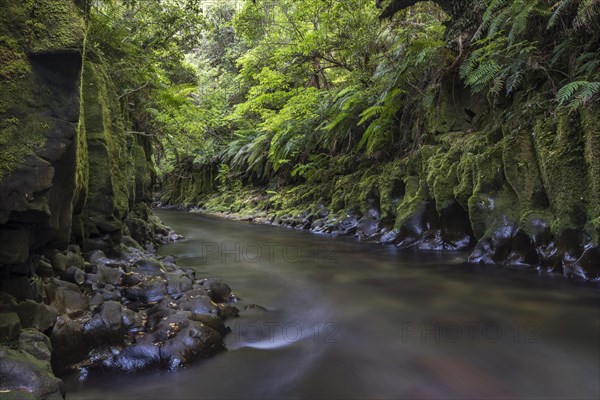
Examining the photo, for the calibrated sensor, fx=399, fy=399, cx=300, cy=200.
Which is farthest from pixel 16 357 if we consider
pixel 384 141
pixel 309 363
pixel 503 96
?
pixel 384 141

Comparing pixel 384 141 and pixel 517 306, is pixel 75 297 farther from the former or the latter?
pixel 384 141

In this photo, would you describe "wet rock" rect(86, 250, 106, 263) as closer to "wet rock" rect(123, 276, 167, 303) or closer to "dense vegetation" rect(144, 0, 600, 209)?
"wet rock" rect(123, 276, 167, 303)

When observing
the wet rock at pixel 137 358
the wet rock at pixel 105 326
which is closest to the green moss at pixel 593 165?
the wet rock at pixel 137 358

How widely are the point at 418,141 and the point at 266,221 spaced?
6.96 meters

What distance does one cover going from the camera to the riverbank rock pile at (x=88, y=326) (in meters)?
2.40

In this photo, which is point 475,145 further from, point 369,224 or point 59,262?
point 59,262

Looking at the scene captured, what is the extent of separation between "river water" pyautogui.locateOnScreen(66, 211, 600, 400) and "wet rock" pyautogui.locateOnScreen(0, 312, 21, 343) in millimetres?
486

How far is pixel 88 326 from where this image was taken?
3262 mm

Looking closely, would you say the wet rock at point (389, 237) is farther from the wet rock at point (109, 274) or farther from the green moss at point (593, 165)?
the wet rock at point (109, 274)

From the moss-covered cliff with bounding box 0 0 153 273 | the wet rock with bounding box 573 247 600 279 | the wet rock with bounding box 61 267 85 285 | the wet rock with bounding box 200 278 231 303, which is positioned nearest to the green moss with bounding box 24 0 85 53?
the moss-covered cliff with bounding box 0 0 153 273

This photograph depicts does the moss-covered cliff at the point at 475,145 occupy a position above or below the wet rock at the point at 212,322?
above

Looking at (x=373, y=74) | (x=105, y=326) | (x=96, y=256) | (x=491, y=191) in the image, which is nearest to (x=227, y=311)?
(x=105, y=326)

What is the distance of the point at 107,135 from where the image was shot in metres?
5.61

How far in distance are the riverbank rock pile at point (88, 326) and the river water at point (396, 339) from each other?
201mm
